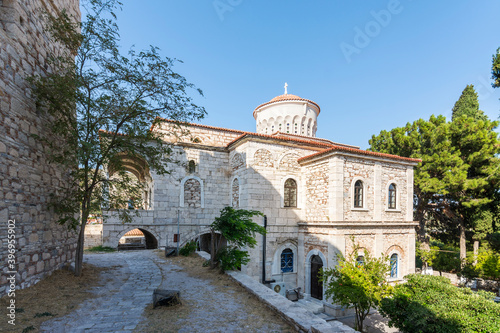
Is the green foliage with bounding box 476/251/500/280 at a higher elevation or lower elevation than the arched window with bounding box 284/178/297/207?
lower

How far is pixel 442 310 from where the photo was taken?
6957mm

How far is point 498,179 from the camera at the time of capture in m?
15.8

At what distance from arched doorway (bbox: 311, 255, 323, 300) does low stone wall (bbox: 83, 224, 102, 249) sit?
1364 centimetres

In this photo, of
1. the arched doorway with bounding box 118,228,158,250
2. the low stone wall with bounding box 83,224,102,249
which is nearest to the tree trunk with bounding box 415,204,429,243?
the arched doorway with bounding box 118,228,158,250

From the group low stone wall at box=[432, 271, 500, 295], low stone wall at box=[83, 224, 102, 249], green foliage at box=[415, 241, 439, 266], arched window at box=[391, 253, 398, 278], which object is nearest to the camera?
arched window at box=[391, 253, 398, 278]

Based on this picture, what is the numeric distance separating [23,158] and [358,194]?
12019 mm

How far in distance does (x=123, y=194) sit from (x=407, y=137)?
17860 millimetres

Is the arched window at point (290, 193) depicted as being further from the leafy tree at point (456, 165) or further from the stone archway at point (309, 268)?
the leafy tree at point (456, 165)

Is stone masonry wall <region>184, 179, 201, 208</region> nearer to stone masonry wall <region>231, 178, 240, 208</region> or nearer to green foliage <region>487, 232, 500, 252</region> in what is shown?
stone masonry wall <region>231, 178, 240, 208</region>

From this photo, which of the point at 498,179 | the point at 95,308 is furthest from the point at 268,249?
Result: the point at 498,179

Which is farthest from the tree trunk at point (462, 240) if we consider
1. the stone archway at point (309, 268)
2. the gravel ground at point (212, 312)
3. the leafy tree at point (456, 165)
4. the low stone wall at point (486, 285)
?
the gravel ground at point (212, 312)

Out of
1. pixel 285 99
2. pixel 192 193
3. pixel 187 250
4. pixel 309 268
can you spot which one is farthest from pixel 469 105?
pixel 187 250

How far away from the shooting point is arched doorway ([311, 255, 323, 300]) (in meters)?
11.6

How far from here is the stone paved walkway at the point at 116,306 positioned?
3926 mm
